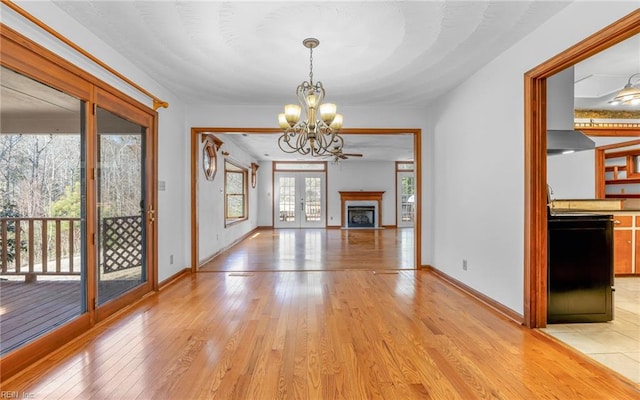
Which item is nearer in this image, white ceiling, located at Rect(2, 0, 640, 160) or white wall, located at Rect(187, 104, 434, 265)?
white ceiling, located at Rect(2, 0, 640, 160)

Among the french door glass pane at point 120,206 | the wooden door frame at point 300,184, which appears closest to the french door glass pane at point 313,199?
the wooden door frame at point 300,184

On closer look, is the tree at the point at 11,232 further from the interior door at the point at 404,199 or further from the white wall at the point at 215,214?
the interior door at the point at 404,199

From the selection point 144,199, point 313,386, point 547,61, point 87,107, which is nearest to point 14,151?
point 87,107

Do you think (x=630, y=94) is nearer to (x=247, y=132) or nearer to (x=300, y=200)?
(x=247, y=132)

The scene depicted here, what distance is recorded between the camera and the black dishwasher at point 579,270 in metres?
2.68

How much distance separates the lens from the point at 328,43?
274 centimetres

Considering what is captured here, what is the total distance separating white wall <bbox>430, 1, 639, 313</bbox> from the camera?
2352mm

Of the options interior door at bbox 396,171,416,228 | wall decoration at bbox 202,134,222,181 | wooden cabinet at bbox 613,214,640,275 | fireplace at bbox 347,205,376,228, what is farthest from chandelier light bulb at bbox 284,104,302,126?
interior door at bbox 396,171,416,228

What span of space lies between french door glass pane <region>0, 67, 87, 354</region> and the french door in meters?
7.76

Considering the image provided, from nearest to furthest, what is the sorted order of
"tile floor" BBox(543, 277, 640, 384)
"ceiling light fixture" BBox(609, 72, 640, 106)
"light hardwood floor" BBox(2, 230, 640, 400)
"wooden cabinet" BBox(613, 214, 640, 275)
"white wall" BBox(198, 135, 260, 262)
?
"light hardwood floor" BBox(2, 230, 640, 400) → "tile floor" BBox(543, 277, 640, 384) → "ceiling light fixture" BBox(609, 72, 640, 106) → "wooden cabinet" BBox(613, 214, 640, 275) → "white wall" BBox(198, 135, 260, 262)

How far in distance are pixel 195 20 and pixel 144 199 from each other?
2.04 metres

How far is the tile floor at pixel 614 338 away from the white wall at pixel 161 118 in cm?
412

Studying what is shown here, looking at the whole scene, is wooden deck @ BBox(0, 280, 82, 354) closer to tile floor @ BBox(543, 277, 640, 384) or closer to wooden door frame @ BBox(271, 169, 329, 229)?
tile floor @ BBox(543, 277, 640, 384)

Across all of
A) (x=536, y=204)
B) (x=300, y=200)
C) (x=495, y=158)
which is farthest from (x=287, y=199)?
(x=536, y=204)
